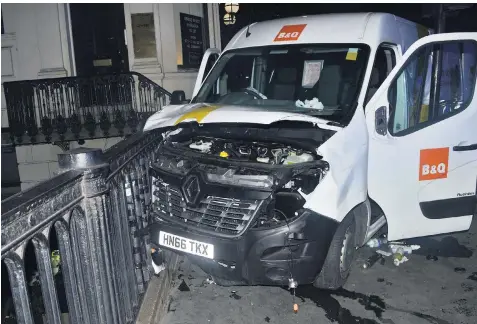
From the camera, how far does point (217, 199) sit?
3.19 m

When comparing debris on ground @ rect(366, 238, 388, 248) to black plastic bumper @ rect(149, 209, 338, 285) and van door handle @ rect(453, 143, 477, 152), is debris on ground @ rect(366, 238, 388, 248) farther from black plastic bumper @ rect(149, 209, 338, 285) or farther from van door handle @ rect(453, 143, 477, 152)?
black plastic bumper @ rect(149, 209, 338, 285)

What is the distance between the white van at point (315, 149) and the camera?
3.09 m

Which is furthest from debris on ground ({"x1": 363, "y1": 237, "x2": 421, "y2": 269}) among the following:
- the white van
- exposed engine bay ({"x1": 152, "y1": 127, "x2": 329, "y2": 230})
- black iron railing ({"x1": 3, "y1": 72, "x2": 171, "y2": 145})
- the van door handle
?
black iron railing ({"x1": 3, "y1": 72, "x2": 171, "y2": 145})

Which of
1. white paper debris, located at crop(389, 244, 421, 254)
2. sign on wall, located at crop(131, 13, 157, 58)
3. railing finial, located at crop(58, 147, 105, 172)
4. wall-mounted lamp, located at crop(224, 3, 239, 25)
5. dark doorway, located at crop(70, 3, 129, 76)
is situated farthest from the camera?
wall-mounted lamp, located at crop(224, 3, 239, 25)

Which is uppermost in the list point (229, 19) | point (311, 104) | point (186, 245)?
point (229, 19)

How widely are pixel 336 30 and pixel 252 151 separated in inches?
64.2

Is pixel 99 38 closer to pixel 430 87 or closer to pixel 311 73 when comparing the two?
pixel 311 73

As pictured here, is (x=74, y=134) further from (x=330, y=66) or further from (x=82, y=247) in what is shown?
(x=82, y=247)

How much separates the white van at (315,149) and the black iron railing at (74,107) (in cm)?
536

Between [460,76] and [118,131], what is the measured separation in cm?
742

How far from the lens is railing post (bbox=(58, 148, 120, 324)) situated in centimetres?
224

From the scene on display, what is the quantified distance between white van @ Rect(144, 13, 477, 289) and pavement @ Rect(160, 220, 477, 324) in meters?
Result: 0.22

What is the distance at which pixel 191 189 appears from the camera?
3.25 m

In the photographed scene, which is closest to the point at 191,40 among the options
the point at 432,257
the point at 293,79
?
the point at 293,79
